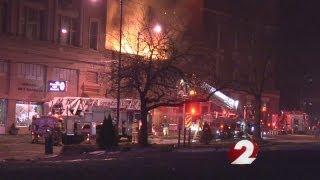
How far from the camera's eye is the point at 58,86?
5394cm

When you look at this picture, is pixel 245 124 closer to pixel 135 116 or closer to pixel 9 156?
pixel 135 116

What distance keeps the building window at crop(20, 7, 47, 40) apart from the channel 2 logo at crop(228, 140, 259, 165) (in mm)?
47197

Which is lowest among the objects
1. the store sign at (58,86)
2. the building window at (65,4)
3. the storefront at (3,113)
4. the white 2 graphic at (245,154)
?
the white 2 graphic at (245,154)

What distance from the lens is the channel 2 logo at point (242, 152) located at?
30.9ft

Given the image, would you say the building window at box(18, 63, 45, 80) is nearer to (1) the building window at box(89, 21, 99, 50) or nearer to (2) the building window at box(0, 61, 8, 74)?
(2) the building window at box(0, 61, 8, 74)

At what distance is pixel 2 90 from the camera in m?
51.8

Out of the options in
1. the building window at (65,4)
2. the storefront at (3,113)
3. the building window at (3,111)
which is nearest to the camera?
the storefront at (3,113)

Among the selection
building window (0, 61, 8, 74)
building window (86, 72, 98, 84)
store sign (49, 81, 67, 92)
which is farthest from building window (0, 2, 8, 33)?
building window (86, 72, 98, 84)

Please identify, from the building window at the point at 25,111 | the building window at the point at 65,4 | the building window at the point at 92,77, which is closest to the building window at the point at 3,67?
the building window at the point at 25,111

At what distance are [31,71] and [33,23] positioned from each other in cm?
478

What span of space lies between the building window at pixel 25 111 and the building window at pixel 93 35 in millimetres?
9979

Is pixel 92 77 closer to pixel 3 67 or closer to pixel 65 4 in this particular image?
pixel 65 4

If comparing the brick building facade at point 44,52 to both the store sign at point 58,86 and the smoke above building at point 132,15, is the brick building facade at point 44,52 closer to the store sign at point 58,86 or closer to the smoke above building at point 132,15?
the store sign at point 58,86

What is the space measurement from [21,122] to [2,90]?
3846 mm
